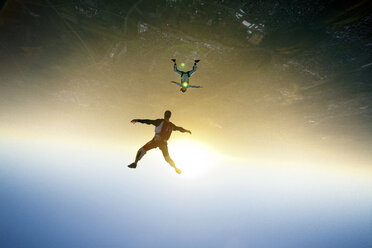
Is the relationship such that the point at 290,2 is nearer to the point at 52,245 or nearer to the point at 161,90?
the point at 161,90

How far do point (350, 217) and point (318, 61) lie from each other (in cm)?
25155

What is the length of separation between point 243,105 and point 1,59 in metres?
14.2

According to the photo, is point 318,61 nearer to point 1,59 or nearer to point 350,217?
point 1,59

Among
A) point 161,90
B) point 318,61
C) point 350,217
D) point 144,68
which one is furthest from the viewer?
point 350,217

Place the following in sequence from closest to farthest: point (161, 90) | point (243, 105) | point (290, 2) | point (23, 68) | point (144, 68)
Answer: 1. point (290, 2)
2. point (144, 68)
3. point (23, 68)
4. point (161, 90)
5. point (243, 105)

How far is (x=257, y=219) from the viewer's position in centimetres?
15050

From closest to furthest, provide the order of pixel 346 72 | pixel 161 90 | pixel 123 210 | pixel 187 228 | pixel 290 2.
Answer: pixel 290 2
pixel 346 72
pixel 161 90
pixel 187 228
pixel 123 210

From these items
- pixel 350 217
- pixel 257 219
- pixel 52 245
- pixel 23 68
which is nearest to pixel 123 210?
pixel 52 245

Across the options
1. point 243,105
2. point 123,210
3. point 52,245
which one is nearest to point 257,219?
point 123,210

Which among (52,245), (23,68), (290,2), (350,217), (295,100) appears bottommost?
(52,245)

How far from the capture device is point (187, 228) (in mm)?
129750

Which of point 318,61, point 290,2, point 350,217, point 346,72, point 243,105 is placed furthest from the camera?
point 350,217

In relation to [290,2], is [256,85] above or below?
above

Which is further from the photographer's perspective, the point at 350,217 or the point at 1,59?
the point at 350,217
